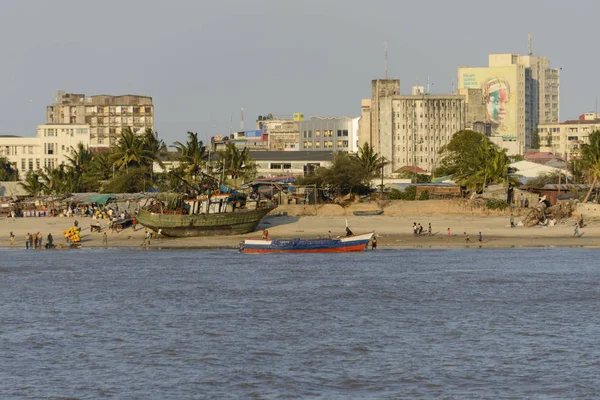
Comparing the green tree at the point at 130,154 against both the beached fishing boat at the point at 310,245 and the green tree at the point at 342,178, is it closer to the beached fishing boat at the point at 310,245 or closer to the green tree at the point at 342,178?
the green tree at the point at 342,178

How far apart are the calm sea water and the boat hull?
9.37 meters

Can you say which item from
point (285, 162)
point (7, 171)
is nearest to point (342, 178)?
point (285, 162)

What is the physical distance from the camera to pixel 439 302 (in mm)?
57875

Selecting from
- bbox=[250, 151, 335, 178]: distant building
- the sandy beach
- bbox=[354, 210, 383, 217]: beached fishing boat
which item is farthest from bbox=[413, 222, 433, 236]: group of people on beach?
bbox=[250, 151, 335, 178]: distant building

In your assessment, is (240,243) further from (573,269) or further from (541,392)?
(541,392)

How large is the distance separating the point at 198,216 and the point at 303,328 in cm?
3957

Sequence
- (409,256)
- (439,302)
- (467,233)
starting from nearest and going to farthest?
1. (439,302)
2. (409,256)
3. (467,233)

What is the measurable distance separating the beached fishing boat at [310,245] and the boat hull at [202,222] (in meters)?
5.91

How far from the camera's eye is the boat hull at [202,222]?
290ft

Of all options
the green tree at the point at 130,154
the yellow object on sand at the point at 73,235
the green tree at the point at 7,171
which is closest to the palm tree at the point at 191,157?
the green tree at the point at 130,154

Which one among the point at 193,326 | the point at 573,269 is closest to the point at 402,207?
the point at 573,269

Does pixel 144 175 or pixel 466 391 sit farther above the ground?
pixel 144 175

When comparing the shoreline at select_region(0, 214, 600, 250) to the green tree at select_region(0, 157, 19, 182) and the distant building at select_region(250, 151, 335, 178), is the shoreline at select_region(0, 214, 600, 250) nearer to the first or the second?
the green tree at select_region(0, 157, 19, 182)

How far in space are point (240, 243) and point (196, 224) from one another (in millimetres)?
6887
